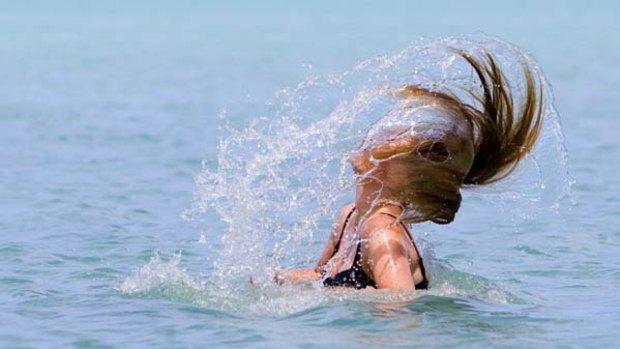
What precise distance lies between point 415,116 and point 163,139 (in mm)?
10573

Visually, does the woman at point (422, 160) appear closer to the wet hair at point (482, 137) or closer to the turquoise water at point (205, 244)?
the wet hair at point (482, 137)

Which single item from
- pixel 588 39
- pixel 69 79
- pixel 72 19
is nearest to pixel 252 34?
pixel 588 39

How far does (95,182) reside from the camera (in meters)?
13.3

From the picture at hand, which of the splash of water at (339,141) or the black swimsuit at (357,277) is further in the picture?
the splash of water at (339,141)

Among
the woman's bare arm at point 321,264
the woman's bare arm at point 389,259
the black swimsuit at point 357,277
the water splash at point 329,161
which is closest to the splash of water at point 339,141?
the water splash at point 329,161

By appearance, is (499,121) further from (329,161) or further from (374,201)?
(329,161)

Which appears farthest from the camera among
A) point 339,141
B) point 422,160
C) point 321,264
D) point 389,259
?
point 339,141

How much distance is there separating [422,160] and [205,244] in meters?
3.54

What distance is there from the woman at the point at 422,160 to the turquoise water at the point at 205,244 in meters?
0.20

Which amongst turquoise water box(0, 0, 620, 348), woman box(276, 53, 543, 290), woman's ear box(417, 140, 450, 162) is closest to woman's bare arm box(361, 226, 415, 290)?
woman box(276, 53, 543, 290)

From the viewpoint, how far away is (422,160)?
21.7 feet

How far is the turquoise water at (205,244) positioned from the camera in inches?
263

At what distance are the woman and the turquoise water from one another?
20 cm

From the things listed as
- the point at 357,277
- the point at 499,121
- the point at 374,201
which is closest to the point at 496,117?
the point at 499,121
